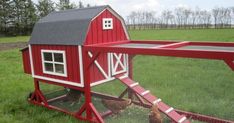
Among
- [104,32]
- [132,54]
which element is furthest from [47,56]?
[132,54]

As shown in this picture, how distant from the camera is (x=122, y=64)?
721 centimetres

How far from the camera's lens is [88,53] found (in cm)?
621

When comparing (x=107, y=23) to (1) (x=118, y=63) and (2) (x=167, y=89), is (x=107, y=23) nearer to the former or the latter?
(1) (x=118, y=63)

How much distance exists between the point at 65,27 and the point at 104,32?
1.03 meters

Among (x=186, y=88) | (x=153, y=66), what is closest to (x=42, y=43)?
(x=186, y=88)

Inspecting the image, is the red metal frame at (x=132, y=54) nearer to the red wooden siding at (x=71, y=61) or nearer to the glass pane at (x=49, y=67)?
the red wooden siding at (x=71, y=61)

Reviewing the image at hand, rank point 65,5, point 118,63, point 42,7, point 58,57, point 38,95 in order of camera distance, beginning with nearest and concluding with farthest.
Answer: point 58,57 → point 118,63 → point 38,95 → point 42,7 → point 65,5

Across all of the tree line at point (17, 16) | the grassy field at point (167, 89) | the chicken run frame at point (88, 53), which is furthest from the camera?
the tree line at point (17, 16)

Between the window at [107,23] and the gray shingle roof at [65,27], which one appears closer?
the gray shingle roof at [65,27]

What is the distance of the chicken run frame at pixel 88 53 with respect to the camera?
6.10m

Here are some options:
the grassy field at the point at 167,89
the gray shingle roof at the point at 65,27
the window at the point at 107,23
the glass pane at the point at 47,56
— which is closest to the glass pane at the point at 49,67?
the glass pane at the point at 47,56

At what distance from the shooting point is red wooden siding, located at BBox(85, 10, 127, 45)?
6.32 m

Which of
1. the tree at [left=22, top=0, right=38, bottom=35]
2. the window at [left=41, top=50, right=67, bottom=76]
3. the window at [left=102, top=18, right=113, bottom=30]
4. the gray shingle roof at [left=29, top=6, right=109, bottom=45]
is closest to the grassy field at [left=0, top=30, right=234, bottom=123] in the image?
the window at [left=41, top=50, right=67, bottom=76]

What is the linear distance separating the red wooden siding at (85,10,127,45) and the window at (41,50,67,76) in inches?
35.4
